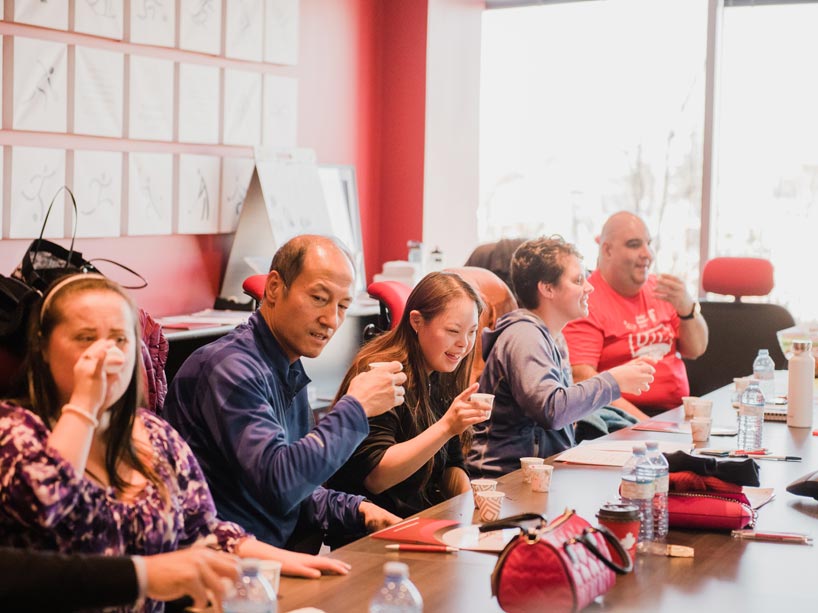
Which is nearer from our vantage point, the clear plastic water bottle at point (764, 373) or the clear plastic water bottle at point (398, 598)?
the clear plastic water bottle at point (398, 598)

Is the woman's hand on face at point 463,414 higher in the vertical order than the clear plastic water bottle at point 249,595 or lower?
higher

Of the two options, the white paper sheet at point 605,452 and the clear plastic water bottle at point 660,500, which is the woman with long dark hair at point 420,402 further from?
the clear plastic water bottle at point 660,500

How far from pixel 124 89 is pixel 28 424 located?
3874 millimetres

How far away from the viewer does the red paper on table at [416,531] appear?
2.24m

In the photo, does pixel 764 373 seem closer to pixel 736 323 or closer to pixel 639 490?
pixel 736 323

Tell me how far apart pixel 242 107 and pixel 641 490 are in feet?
14.0

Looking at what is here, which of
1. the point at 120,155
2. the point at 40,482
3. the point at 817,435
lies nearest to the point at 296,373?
the point at 40,482

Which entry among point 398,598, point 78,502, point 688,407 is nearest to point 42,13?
point 688,407

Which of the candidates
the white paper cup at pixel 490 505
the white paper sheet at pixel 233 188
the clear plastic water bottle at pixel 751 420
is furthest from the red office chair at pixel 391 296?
the white paper sheet at pixel 233 188

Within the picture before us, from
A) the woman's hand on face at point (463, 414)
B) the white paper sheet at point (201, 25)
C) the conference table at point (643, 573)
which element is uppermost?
the white paper sheet at point (201, 25)

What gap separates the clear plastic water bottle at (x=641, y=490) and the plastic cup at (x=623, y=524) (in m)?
0.10

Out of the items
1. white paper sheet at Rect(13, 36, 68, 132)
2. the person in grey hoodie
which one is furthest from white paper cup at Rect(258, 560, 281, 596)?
white paper sheet at Rect(13, 36, 68, 132)

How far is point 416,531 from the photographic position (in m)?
2.30

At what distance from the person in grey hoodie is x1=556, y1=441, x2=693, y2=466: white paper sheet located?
12 centimetres
